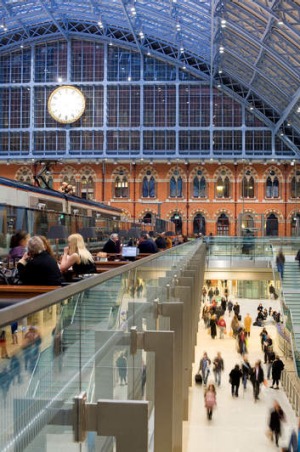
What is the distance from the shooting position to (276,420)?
13.1 metres

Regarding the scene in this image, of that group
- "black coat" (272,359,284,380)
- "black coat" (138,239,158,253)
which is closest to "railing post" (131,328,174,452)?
"black coat" (138,239,158,253)

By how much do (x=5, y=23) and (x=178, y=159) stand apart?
17670 mm

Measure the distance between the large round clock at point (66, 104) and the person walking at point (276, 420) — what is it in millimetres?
38634

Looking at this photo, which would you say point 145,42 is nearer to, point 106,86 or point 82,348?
point 106,86

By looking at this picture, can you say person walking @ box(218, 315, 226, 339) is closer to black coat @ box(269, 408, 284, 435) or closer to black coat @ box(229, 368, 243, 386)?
black coat @ box(229, 368, 243, 386)

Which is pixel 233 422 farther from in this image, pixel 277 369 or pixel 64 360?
pixel 64 360

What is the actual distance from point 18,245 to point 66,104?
133 ft

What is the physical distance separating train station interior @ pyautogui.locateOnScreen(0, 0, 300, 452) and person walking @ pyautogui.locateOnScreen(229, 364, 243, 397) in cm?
29

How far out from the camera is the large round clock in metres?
48.3

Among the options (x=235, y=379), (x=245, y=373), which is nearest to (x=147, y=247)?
(x=235, y=379)

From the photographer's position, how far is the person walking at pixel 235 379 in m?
17.5

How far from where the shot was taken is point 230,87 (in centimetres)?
4938

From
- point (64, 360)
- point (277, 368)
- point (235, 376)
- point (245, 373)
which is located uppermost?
point (64, 360)

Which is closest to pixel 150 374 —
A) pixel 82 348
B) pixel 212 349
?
pixel 82 348
